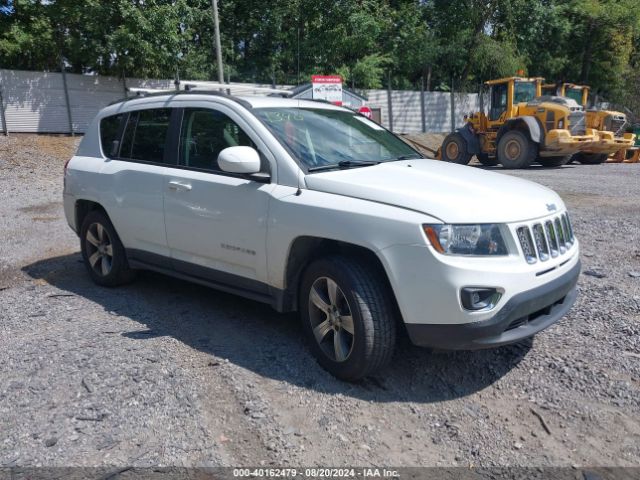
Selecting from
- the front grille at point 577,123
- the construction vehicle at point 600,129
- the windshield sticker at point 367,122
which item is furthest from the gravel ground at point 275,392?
the construction vehicle at point 600,129

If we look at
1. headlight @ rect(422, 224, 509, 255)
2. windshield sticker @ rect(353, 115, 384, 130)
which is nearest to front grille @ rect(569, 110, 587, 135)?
windshield sticker @ rect(353, 115, 384, 130)

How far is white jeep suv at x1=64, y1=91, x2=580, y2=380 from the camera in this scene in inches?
122

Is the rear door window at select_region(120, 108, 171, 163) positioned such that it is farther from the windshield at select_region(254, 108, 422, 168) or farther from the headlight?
the headlight

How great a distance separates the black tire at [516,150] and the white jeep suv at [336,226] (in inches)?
507

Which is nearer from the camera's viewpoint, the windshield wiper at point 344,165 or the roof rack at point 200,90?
the windshield wiper at point 344,165

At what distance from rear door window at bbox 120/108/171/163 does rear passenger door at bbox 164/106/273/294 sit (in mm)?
277

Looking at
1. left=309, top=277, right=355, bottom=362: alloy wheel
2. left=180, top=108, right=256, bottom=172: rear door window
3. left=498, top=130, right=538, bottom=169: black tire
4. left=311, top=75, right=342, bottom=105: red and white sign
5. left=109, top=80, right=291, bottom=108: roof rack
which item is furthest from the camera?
left=498, top=130, right=538, bottom=169: black tire

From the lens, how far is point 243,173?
3900 mm

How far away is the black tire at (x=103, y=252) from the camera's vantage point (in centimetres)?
530

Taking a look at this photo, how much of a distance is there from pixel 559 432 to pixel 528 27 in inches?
1335

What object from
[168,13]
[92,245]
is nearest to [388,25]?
[168,13]

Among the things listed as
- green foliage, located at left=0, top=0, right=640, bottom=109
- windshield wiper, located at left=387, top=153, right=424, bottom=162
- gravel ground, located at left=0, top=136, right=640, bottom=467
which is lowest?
gravel ground, located at left=0, top=136, right=640, bottom=467

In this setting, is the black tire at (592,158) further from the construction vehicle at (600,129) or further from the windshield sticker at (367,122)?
the windshield sticker at (367,122)

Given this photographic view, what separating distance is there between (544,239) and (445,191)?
0.67 metres
